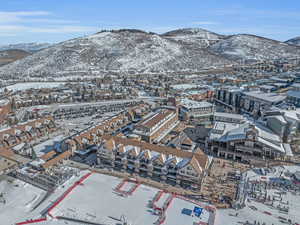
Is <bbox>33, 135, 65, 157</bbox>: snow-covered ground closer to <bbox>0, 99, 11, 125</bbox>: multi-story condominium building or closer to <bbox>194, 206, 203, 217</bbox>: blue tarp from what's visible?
<bbox>0, 99, 11, 125</bbox>: multi-story condominium building

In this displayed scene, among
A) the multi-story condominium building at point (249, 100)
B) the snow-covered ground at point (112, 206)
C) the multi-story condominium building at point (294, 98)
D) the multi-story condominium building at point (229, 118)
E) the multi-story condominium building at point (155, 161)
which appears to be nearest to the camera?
Result: the snow-covered ground at point (112, 206)

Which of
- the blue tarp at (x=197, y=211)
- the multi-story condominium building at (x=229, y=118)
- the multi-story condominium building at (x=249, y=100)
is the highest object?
the multi-story condominium building at (x=249, y=100)

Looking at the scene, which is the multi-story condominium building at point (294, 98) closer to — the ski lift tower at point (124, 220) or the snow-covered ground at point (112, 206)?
the snow-covered ground at point (112, 206)

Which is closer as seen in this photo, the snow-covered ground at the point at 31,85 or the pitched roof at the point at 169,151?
the pitched roof at the point at 169,151

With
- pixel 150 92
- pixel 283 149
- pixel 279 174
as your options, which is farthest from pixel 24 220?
pixel 150 92

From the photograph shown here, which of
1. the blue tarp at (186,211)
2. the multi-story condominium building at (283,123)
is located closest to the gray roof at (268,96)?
the multi-story condominium building at (283,123)

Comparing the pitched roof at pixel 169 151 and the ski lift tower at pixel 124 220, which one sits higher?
the pitched roof at pixel 169 151
